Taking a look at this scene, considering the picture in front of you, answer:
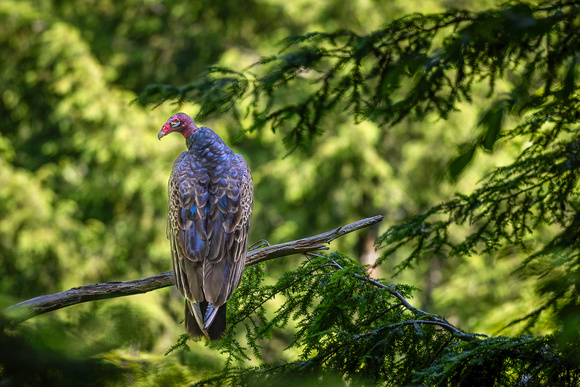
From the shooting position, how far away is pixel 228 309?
9.62ft

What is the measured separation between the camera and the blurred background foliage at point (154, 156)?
909 centimetres

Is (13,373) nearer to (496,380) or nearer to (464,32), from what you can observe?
(464,32)

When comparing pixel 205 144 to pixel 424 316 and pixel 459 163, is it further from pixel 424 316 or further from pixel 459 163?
pixel 459 163

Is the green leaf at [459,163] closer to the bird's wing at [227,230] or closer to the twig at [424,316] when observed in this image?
the twig at [424,316]

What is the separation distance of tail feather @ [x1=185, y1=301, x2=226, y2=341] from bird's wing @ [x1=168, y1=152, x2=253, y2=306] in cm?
6

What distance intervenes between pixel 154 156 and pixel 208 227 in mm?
6707

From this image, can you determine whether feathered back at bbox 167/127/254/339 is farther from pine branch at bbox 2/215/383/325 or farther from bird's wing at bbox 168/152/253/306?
pine branch at bbox 2/215/383/325

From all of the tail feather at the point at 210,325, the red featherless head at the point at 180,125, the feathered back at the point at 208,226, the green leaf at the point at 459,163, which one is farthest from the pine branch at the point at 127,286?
the green leaf at the point at 459,163

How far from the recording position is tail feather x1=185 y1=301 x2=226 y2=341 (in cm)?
255

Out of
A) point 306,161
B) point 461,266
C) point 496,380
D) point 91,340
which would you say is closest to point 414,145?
point 306,161

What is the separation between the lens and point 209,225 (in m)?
2.91

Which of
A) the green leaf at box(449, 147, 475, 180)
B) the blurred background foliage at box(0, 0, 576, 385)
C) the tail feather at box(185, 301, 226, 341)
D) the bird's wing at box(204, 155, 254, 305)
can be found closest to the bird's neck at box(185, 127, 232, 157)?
the bird's wing at box(204, 155, 254, 305)

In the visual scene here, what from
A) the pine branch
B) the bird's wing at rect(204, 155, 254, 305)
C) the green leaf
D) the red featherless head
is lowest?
the green leaf

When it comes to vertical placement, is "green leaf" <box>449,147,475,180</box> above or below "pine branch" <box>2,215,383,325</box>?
below
